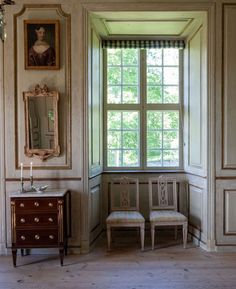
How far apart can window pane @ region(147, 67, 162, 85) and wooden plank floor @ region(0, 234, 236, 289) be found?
94.4 inches

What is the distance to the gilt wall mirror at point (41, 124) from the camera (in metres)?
4.12

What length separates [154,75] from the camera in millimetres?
5238

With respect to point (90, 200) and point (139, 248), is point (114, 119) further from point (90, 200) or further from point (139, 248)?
point (139, 248)

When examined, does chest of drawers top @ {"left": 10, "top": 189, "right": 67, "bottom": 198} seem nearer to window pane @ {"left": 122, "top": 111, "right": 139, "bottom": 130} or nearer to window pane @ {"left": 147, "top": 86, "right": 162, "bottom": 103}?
window pane @ {"left": 122, "top": 111, "right": 139, "bottom": 130}

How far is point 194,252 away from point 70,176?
174 cm

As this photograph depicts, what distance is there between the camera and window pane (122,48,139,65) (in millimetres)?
5219

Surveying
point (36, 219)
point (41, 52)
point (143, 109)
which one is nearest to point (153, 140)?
point (143, 109)

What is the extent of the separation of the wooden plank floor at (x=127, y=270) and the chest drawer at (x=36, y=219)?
47cm

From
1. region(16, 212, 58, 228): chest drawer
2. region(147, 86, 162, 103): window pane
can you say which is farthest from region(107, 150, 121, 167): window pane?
region(16, 212, 58, 228): chest drawer

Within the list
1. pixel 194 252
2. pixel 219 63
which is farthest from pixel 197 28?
pixel 194 252

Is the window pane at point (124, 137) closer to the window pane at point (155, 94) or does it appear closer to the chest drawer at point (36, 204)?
the window pane at point (155, 94)

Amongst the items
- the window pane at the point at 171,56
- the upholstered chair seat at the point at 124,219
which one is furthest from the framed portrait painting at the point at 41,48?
the upholstered chair seat at the point at 124,219

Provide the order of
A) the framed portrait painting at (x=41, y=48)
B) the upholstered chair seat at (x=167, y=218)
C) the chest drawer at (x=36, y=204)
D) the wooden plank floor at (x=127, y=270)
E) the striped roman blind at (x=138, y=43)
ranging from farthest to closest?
the striped roman blind at (x=138, y=43) → the upholstered chair seat at (x=167, y=218) → the framed portrait painting at (x=41, y=48) → the chest drawer at (x=36, y=204) → the wooden plank floor at (x=127, y=270)

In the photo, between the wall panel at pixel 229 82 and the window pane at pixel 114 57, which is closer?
the wall panel at pixel 229 82
